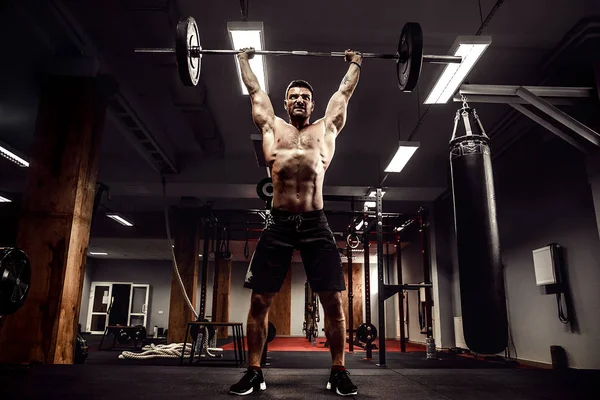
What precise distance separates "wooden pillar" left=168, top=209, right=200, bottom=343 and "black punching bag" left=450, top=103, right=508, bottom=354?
6.05 meters

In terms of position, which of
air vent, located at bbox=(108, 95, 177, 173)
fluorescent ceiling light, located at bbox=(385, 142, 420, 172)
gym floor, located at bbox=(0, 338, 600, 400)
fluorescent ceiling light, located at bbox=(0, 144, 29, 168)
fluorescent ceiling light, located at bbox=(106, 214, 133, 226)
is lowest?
gym floor, located at bbox=(0, 338, 600, 400)

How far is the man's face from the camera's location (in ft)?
6.97

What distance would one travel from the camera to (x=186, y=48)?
2.11 metres

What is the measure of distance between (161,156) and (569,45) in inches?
197

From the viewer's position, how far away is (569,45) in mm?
3836

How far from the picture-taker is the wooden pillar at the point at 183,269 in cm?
A: 772

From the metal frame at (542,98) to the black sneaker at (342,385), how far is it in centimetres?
252

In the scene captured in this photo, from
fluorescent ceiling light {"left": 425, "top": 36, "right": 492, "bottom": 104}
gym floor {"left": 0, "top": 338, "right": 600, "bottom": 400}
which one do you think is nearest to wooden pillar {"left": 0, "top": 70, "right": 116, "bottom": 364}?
gym floor {"left": 0, "top": 338, "right": 600, "bottom": 400}

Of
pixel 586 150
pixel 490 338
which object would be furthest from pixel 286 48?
pixel 490 338

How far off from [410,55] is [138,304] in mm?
14281

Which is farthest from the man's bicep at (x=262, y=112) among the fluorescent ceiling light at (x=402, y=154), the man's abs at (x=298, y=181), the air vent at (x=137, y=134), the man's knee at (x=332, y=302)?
the fluorescent ceiling light at (x=402, y=154)

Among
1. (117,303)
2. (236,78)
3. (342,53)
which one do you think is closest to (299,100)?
(342,53)

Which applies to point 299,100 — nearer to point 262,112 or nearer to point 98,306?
point 262,112

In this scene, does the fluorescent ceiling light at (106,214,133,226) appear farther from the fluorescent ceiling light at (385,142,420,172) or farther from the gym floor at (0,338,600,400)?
the gym floor at (0,338,600,400)
